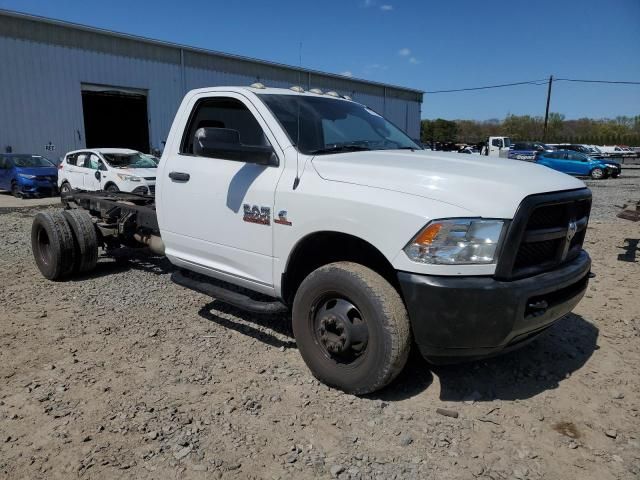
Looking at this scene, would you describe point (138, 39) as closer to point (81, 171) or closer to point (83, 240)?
point (81, 171)

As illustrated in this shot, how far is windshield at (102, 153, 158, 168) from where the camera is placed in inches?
581

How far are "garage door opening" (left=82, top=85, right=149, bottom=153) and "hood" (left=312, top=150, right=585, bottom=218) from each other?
2665 centimetres

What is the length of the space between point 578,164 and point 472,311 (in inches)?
1086

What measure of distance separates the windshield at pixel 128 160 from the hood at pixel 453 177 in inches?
499

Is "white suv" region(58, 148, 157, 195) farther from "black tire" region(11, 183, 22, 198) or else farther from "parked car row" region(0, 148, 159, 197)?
"black tire" region(11, 183, 22, 198)

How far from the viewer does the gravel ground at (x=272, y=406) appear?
2707 mm

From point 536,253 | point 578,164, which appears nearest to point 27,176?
point 536,253

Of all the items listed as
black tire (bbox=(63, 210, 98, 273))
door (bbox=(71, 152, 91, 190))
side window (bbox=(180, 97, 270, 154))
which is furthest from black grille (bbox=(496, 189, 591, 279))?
door (bbox=(71, 152, 91, 190))

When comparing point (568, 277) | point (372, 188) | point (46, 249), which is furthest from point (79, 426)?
point (46, 249)

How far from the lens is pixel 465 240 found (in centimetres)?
279

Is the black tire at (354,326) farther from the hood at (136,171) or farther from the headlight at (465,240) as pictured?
the hood at (136,171)

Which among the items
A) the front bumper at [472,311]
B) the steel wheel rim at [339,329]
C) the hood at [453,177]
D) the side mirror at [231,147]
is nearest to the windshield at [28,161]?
the side mirror at [231,147]

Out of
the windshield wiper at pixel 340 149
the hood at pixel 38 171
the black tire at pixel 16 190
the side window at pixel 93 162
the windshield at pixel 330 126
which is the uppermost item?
the windshield at pixel 330 126

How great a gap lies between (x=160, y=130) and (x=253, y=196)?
81.4ft
